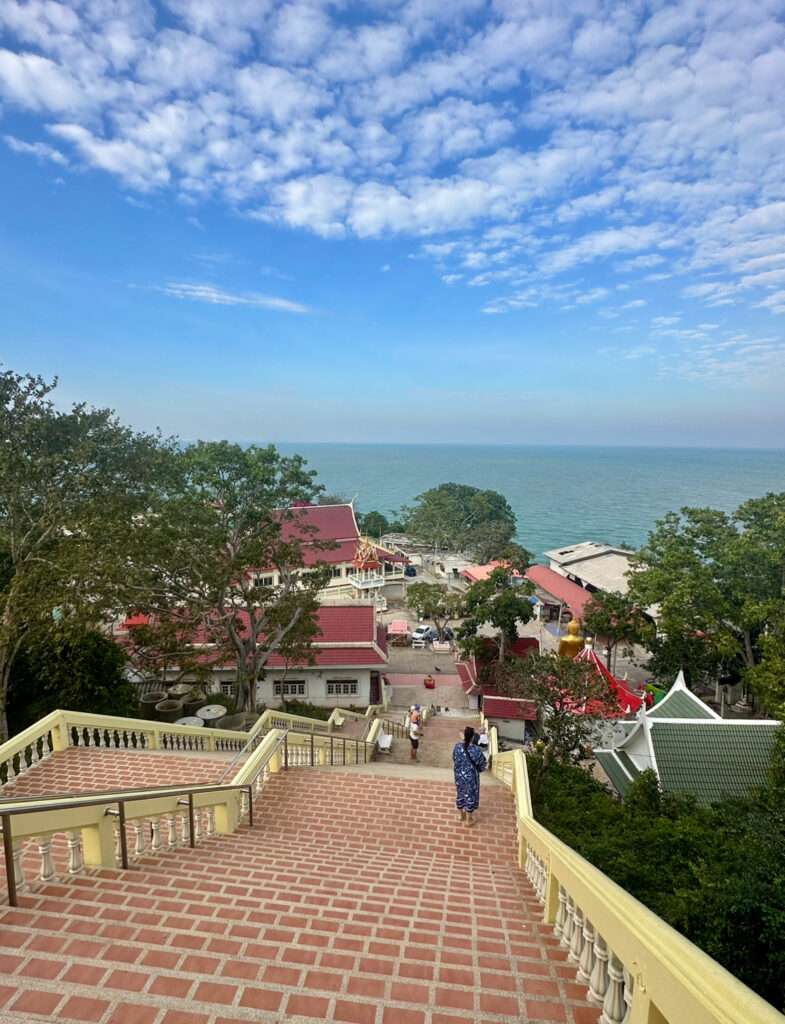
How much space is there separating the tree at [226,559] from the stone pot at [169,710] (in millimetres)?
1768

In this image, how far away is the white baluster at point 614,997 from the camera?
2414 mm

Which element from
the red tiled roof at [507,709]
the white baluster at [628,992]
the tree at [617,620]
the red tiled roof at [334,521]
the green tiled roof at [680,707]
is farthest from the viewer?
the red tiled roof at [334,521]

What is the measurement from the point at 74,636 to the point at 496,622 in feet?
55.1

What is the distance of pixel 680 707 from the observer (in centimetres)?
1336

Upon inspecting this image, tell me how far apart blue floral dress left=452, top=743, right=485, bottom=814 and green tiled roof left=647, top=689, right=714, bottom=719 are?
7.63m

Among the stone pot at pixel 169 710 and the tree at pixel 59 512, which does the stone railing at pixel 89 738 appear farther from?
the stone pot at pixel 169 710

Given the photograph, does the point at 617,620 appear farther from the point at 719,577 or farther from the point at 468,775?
the point at 468,775

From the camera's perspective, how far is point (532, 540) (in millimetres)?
82125

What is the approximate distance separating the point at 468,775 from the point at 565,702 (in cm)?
582

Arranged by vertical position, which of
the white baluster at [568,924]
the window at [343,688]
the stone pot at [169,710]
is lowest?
the window at [343,688]

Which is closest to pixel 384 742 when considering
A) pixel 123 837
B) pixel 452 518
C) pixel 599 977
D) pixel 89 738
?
pixel 89 738

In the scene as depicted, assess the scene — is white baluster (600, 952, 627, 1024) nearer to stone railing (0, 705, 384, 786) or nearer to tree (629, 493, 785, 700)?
stone railing (0, 705, 384, 786)

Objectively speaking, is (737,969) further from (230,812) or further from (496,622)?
(496,622)

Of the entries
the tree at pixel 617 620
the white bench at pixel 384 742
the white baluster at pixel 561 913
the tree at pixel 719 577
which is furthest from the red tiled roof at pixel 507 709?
the white baluster at pixel 561 913
